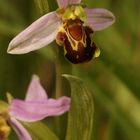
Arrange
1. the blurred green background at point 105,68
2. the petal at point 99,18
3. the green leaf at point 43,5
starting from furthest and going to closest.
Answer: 1. the blurred green background at point 105,68
2. the petal at point 99,18
3. the green leaf at point 43,5

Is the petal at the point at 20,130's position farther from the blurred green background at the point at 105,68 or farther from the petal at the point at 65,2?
the blurred green background at the point at 105,68

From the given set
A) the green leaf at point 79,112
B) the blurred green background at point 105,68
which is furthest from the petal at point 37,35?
the blurred green background at point 105,68

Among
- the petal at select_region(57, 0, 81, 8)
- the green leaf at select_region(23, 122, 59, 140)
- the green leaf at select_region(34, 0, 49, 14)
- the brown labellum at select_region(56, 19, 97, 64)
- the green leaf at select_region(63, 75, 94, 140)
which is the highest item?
the green leaf at select_region(34, 0, 49, 14)

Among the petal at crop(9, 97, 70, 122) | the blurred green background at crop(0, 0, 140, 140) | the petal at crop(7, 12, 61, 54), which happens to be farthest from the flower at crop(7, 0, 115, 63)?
the blurred green background at crop(0, 0, 140, 140)

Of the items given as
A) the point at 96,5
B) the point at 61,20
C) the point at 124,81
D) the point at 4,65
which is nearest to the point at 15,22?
the point at 4,65

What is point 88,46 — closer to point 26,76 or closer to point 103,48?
point 103,48

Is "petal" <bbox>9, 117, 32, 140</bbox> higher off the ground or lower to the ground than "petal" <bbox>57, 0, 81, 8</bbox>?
lower

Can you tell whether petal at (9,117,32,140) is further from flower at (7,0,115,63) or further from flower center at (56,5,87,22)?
flower center at (56,5,87,22)
